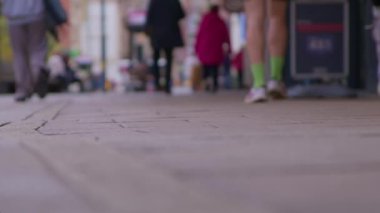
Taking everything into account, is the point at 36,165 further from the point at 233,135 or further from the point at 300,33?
the point at 300,33

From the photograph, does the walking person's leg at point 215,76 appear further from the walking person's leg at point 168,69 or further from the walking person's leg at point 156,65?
the walking person's leg at point 168,69

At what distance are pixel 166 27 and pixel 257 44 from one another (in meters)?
5.88

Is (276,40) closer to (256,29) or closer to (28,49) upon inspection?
(256,29)

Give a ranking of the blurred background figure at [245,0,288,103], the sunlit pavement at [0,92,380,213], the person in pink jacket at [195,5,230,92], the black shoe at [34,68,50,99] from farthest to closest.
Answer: the person in pink jacket at [195,5,230,92]
the black shoe at [34,68,50,99]
the blurred background figure at [245,0,288,103]
the sunlit pavement at [0,92,380,213]

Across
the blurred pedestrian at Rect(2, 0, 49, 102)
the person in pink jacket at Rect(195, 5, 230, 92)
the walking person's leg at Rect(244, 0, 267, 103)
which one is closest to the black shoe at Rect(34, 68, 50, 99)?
the blurred pedestrian at Rect(2, 0, 49, 102)

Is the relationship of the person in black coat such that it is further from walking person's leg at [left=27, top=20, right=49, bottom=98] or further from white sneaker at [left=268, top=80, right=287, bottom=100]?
white sneaker at [left=268, top=80, right=287, bottom=100]

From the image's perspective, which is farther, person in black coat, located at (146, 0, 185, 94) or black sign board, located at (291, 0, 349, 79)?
person in black coat, located at (146, 0, 185, 94)

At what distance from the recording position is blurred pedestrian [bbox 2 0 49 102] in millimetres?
9492

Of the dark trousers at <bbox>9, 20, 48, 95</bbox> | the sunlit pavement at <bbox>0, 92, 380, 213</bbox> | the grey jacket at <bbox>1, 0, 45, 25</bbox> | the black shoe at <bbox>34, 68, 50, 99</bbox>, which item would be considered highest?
the grey jacket at <bbox>1, 0, 45, 25</bbox>

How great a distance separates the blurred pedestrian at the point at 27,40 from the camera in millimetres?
9492

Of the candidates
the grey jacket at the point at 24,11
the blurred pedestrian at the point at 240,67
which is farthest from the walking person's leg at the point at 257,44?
the blurred pedestrian at the point at 240,67

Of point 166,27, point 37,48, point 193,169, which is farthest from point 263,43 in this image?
point 166,27

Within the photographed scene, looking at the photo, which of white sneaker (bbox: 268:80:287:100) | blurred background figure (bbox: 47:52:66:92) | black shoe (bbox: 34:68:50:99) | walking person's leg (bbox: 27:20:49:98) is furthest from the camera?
blurred background figure (bbox: 47:52:66:92)

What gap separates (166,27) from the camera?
13156 mm
